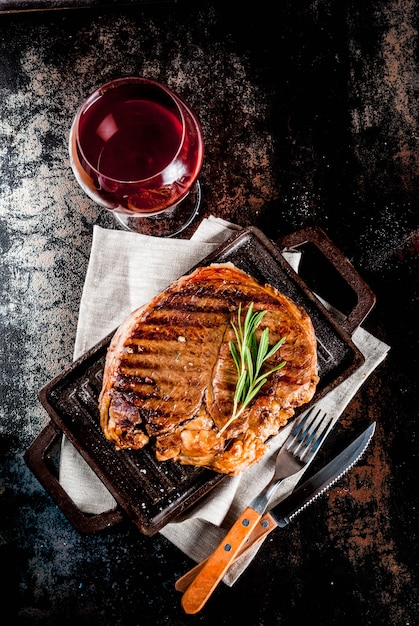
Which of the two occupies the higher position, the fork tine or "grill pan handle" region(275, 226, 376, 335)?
"grill pan handle" region(275, 226, 376, 335)

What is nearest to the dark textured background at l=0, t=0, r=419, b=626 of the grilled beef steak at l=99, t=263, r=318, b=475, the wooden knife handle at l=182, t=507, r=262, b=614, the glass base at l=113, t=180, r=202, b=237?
the glass base at l=113, t=180, r=202, b=237

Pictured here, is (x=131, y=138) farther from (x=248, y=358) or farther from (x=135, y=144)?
(x=248, y=358)

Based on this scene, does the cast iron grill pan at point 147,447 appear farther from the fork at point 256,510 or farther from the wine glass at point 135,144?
the wine glass at point 135,144

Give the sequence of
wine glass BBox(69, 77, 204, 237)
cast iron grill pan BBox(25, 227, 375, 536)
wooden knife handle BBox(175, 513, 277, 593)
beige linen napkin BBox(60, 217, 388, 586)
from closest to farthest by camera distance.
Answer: wine glass BBox(69, 77, 204, 237) < cast iron grill pan BBox(25, 227, 375, 536) < wooden knife handle BBox(175, 513, 277, 593) < beige linen napkin BBox(60, 217, 388, 586)

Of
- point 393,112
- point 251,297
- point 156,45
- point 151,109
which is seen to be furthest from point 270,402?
point 156,45

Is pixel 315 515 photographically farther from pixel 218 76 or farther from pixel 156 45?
pixel 156 45

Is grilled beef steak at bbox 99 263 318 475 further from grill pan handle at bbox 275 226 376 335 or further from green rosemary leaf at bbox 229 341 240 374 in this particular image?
grill pan handle at bbox 275 226 376 335
